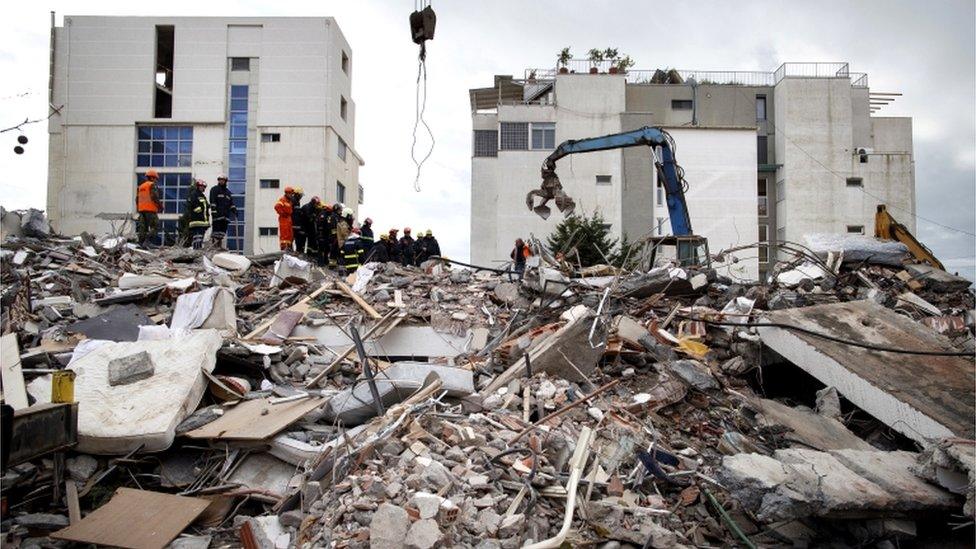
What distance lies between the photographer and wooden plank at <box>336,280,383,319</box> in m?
8.52

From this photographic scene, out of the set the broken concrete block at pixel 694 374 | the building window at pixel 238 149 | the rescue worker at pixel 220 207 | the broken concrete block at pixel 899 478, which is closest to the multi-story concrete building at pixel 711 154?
the building window at pixel 238 149

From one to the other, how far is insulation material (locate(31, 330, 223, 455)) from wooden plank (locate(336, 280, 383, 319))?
2.52 metres

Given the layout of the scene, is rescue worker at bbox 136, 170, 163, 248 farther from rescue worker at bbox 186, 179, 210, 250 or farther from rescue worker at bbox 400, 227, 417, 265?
rescue worker at bbox 400, 227, 417, 265

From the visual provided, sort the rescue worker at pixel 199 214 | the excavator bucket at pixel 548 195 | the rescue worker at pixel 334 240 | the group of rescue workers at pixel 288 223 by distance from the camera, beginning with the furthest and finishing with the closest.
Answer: the rescue worker at pixel 334 240 → the group of rescue workers at pixel 288 223 → the rescue worker at pixel 199 214 → the excavator bucket at pixel 548 195

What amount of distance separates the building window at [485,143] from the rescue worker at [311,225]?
15.2 metres

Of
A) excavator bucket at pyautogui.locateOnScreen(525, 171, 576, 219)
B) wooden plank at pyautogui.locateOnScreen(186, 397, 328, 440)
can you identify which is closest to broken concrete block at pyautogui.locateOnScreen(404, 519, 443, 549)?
wooden plank at pyautogui.locateOnScreen(186, 397, 328, 440)

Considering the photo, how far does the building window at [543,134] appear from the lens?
2634cm

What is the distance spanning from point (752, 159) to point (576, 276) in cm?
1985

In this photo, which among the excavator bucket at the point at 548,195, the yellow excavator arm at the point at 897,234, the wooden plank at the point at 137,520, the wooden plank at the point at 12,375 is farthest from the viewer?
the yellow excavator arm at the point at 897,234

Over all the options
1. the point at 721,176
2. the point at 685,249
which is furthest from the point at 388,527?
the point at 721,176

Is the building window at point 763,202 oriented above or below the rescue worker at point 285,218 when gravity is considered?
above

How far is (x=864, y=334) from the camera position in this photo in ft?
19.0

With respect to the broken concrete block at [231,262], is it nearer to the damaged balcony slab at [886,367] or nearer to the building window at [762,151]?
the damaged balcony slab at [886,367]

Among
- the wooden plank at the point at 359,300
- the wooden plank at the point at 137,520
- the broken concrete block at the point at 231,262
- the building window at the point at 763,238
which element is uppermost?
the building window at the point at 763,238
